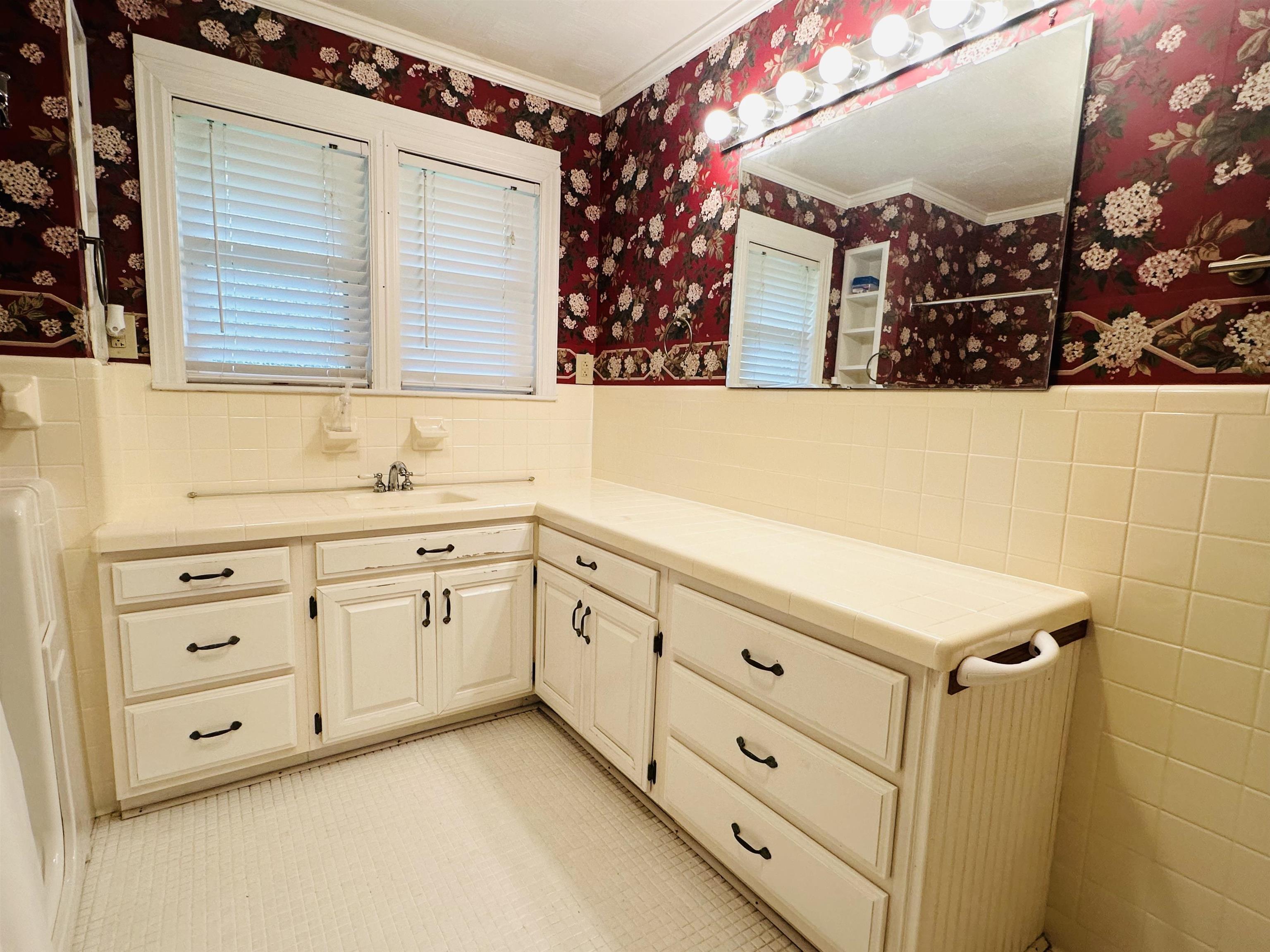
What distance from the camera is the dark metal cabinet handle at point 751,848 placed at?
138cm

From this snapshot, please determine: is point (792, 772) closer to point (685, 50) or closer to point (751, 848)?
point (751, 848)

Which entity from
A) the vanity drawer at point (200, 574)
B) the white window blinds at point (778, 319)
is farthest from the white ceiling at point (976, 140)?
the vanity drawer at point (200, 574)

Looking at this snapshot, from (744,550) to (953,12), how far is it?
4.51 feet

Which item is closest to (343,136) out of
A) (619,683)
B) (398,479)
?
(398,479)

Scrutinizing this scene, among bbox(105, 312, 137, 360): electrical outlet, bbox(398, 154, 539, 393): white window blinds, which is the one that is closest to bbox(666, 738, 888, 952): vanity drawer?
bbox(398, 154, 539, 393): white window blinds

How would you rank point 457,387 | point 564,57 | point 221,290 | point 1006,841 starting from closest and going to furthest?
1. point 1006,841
2. point 221,290
3. point 564,57
4. point 457,387

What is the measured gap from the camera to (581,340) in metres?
2.88

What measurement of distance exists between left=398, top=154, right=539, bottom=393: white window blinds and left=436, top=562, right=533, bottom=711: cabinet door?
0.87 m

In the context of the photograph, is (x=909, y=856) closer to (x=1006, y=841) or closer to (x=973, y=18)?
(x=1006, y=841)

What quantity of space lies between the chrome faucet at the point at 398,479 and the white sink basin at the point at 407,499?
0.07ft

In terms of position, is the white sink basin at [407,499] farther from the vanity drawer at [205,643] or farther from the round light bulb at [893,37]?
the round light bulb at [893,37]

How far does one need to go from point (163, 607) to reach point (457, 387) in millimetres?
1291

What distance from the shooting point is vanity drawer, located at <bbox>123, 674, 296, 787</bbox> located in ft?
5.66

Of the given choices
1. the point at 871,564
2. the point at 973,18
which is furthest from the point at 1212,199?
the point at 871,564
